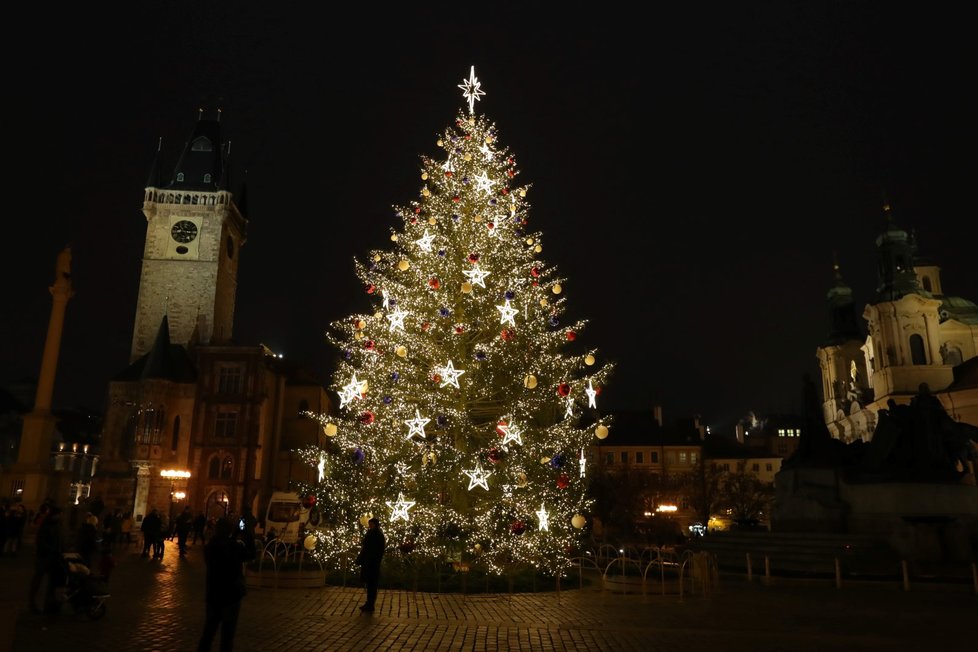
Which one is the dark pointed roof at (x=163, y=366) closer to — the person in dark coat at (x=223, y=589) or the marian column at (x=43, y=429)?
the marian column at (x=43, y=429)

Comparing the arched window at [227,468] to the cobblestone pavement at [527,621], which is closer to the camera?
the cobblestone pavement at [527,621]

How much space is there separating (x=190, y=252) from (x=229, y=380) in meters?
17.0

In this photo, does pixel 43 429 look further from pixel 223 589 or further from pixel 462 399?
pixel 223 589

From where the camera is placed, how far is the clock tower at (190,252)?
208ft

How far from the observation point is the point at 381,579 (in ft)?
51.9

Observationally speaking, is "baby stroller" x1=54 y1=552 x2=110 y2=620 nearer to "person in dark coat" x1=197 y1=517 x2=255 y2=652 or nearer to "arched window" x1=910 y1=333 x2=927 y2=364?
"person in dark coat" x1=197 y1=517 x2=255 y2=652

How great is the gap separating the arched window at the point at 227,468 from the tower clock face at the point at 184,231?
929 inches

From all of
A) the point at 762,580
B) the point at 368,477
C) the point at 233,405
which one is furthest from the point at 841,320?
the point at 368,477

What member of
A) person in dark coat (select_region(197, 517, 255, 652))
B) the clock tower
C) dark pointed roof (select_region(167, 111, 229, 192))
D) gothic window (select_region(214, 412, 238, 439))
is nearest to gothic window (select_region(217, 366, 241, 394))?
gothic window (select_region(214, 412, 238, 439))

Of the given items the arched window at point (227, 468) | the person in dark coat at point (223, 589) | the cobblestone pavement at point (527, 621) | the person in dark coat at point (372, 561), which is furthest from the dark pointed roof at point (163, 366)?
the person in dark coat at point (223, 589)

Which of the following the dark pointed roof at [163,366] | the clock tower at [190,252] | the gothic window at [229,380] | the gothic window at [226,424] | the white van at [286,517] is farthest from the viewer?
the clock tower at [190,252]

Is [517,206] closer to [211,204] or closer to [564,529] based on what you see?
[564,529]

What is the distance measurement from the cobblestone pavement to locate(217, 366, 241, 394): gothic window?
39.7 meters

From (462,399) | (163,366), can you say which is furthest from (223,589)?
(163,366)
